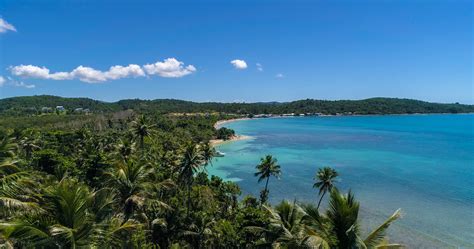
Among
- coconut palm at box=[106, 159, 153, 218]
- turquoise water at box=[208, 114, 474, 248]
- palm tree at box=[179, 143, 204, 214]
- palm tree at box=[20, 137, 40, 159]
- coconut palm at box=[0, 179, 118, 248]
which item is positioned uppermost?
coconut palm at box=[0, 179, 118, 248]

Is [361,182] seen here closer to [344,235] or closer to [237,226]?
[237,226]

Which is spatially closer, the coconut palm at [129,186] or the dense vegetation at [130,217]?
the dense vegetation at [130,217]

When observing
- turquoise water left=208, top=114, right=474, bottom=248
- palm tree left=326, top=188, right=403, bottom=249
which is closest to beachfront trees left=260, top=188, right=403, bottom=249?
palm tree left=326, top=188, right=403, bottom=249

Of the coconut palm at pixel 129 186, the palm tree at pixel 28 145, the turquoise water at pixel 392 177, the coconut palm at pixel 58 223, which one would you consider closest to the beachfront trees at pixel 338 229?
the coconut palm at pixel 58 223

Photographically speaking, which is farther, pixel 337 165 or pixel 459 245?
pixel 337 165

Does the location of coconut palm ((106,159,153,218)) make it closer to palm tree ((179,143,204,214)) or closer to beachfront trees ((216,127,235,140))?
palm tree ((179,143,204,214))

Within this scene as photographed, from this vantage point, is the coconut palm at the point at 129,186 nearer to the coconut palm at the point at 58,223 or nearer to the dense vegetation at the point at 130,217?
the dense vegetation at the point at 130,217

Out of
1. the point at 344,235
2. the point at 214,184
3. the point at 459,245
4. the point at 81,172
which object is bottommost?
the point at 459,245

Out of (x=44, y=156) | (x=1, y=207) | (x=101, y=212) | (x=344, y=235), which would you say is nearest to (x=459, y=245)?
(x=344, y=235)
